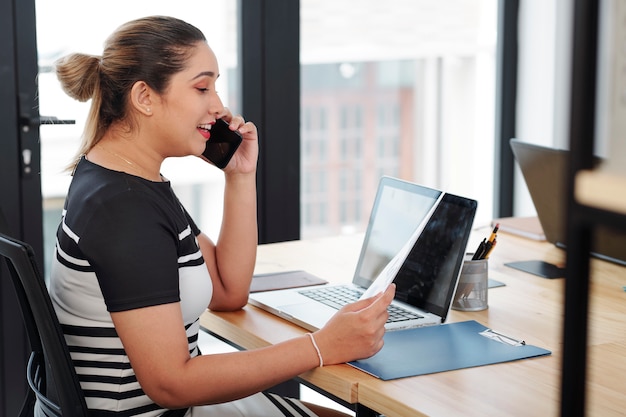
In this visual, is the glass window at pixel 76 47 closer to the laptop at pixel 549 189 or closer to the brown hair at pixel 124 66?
the brown hair at pixel 124 66

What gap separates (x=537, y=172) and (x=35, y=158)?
137 centimetres

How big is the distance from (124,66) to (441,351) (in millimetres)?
733

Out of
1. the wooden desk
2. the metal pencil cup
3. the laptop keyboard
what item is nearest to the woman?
the wooden desk

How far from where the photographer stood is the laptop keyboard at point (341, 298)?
5.63 ft

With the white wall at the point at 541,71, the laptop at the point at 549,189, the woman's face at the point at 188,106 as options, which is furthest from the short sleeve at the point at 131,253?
the white wall at the point at 541,71

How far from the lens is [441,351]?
1.53 meters

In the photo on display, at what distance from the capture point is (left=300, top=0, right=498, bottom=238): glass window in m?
3.25

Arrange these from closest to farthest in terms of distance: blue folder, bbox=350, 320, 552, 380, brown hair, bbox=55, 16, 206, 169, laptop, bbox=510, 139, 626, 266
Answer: blue folder, bbox=350, 320, 552, 380
brown hair, bbox=55, 16, 206, 169
laptop, bbox=510, 139, 626, 266

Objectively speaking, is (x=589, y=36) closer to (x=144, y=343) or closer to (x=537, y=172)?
(x=144, y=343)

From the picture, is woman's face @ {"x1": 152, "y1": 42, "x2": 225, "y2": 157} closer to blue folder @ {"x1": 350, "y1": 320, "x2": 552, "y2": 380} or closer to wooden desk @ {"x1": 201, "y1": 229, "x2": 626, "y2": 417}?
wooden desk @ {"x1": 201, "y1": 229, "x2": 626, "y2": 417}

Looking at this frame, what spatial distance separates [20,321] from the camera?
2549mm

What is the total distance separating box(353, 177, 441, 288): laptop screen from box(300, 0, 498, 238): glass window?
4.06 feet

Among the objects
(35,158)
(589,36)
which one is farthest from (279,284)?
(589,36)

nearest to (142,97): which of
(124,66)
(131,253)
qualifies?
(124,66)
